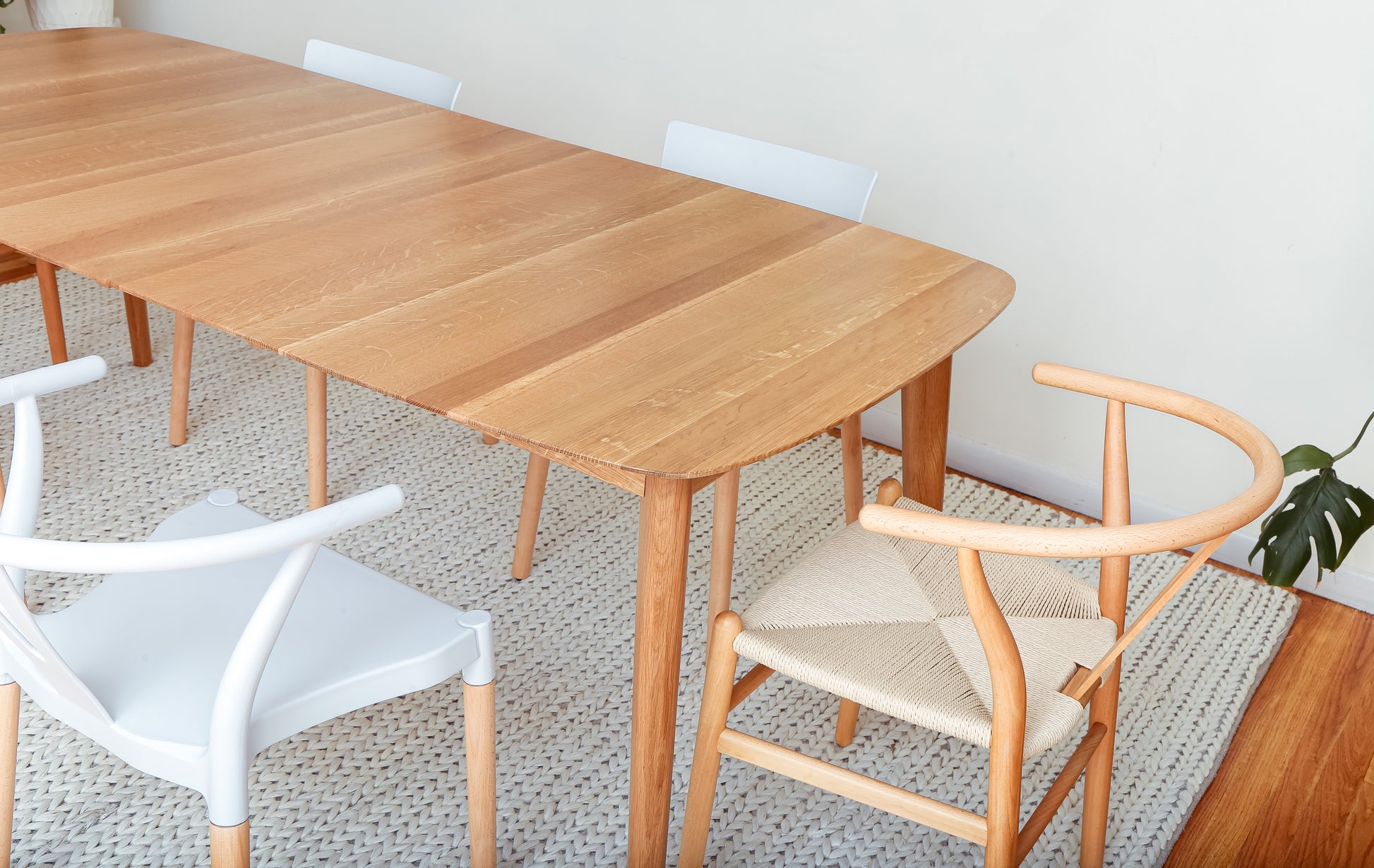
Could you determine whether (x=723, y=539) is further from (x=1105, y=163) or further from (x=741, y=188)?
(x=1105, y=163)

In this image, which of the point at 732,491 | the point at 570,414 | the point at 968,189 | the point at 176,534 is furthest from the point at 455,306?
the point at 968,189

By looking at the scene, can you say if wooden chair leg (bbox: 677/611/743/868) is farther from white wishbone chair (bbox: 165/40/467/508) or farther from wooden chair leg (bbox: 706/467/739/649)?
white wishbone chair (bbox: 165/40/467/508)

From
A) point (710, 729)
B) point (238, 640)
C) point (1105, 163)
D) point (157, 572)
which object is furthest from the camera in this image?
point (1105, 163)

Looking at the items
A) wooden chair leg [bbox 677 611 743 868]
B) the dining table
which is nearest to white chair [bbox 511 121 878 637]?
the dining table

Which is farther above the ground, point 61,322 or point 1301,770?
point 61,322

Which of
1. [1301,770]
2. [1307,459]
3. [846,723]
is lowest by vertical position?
[1301,770]

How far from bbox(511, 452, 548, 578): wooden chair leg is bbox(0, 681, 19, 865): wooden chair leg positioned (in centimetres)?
86

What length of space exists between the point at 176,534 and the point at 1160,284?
1.82 m

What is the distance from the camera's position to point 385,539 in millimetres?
2236

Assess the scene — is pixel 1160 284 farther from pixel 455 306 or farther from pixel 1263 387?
pixel 455 306

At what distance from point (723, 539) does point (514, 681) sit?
0.41 meters

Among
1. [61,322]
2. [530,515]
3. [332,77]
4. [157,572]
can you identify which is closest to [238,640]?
[157,572]

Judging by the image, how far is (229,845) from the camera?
1127mm

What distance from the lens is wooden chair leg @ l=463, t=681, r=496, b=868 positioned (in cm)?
135
